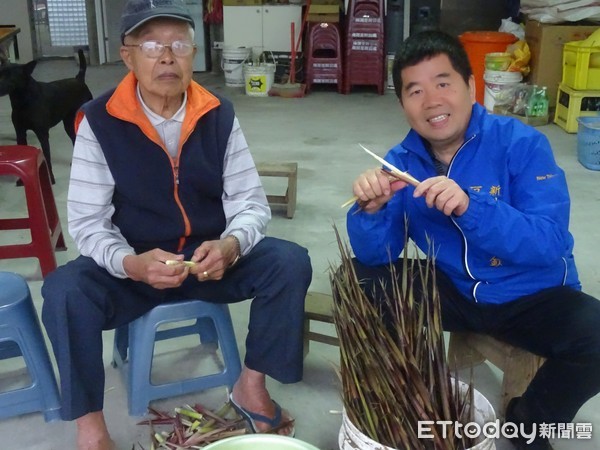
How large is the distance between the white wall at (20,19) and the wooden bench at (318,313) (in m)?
7.29

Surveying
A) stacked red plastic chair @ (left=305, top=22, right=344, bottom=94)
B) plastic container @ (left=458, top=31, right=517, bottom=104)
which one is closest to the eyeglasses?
plastic container @ (left=458, top=31, right=517, bottom=104)

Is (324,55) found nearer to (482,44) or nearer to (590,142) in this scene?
(482,44)

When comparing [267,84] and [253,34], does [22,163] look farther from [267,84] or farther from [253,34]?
[253,34]

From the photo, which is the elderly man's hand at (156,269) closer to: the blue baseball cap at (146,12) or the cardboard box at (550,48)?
the blue baseball cap at (146,12)

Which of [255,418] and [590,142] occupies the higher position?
[590,142]

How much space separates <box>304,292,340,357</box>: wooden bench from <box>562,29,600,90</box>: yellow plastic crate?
346cm

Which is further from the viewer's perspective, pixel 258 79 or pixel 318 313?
pixel 258 79

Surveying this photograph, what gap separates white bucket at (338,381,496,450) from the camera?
1.26 metres

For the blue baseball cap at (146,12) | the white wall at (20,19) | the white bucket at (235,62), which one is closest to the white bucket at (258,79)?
the white bucket at (235,62)

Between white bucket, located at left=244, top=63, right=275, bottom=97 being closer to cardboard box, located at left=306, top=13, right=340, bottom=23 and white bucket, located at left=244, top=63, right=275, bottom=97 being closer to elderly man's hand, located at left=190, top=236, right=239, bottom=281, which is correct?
cardboard box, located at left=306, top=13, right=340, bottom=23

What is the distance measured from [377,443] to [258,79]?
18.4 ft

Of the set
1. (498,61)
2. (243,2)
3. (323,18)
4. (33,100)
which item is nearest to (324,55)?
(323,18)

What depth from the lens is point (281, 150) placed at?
463cm

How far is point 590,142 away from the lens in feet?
13.3
